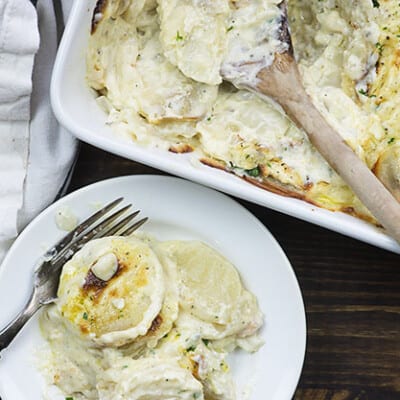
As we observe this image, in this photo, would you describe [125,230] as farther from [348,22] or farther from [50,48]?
[348,22]

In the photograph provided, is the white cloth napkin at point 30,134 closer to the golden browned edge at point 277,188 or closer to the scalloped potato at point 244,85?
the scalloped potato at point 244,85

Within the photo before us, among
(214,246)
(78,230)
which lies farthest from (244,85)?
(78,230)

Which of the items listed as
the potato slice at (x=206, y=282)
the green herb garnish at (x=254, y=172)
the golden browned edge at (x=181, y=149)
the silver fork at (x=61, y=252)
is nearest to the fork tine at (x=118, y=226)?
the silver fork at (x=61, y=252)

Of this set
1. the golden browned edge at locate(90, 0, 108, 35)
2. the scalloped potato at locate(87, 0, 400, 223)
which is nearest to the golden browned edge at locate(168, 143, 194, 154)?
the scalloped potato at locate(87, 0, 400, 223)

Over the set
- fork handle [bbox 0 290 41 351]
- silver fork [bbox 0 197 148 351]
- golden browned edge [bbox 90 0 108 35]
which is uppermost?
golden browned edge [bbox 90 0 108 35]

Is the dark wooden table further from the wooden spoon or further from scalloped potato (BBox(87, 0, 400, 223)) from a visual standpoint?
the wooden spoon

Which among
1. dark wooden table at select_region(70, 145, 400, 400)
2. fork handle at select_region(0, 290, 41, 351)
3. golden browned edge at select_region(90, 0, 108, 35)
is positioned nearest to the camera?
golden browned edge at select_region(90, 0, 108, 35)

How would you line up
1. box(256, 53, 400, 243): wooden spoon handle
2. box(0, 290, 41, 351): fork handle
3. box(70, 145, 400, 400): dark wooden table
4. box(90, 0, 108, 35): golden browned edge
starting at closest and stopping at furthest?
box(256, 53, 400, 243): wooden spoon handle < box(90, 0, 108, 35): golden browned edge < box(0, 290, 41, 351): fork handle < box(70, 145, 400, 400): dark wooden table

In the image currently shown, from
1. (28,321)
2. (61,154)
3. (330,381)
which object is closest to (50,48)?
(61,154)
